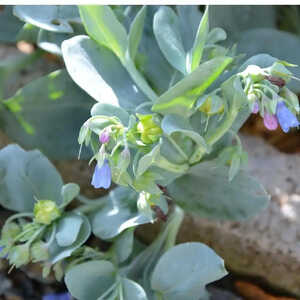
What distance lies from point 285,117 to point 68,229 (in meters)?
0.48

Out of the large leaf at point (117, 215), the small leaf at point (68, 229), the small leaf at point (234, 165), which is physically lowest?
the large leaf at point (117, 215)

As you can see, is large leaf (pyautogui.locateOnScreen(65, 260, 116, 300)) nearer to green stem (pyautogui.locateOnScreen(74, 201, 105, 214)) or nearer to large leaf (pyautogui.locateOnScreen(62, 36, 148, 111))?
green stem (pyautogui.locateOnScreen(74, 201, 105, 214))

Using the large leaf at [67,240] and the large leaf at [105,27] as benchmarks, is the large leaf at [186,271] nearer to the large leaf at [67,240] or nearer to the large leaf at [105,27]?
the large leaf at [67,240]

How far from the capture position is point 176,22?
47.4 inches

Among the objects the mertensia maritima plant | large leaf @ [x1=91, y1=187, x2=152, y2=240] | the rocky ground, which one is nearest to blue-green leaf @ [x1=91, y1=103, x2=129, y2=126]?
the mertensia maritima plant

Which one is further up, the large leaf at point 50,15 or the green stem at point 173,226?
the large leaf at point 50,15

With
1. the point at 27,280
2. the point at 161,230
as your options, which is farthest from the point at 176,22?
the point at 27,280

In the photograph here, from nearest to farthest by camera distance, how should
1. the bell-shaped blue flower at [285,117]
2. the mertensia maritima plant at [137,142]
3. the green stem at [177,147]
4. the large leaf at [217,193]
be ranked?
the bell-shaped blue flower at [285,117] < the mertensia maritima plant at [137,142] < the green stem at [177,147] < the large leaf at [217,193]

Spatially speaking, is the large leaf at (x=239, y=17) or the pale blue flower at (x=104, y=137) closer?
the pale blue flower at (x=104, y=137)

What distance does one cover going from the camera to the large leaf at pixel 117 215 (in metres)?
1.19

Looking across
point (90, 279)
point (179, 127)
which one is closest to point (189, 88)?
point (179, 127)

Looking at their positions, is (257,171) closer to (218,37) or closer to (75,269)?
(218,37)

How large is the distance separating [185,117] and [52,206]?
31 cm

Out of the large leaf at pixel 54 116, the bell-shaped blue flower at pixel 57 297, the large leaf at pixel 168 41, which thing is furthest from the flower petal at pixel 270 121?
the bell-shaped blue flower at pixel 57 297
